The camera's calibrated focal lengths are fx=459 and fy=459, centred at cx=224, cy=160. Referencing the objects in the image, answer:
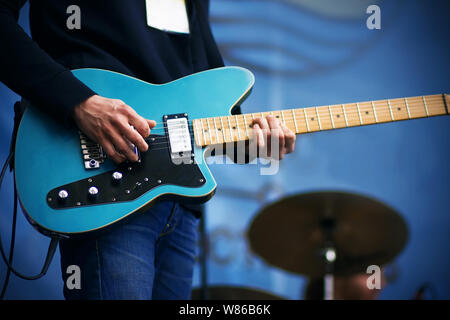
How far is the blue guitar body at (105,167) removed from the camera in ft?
3.84

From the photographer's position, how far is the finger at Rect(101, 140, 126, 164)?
1.20m

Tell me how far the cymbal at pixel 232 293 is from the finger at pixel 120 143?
2.96ft

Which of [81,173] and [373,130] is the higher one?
[373,130]

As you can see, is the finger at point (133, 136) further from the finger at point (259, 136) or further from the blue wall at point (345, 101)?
the blue wall at point (345, 101)

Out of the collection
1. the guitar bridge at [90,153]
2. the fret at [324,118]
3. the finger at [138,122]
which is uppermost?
the fret at [324,118]

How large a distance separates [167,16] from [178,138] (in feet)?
1.41

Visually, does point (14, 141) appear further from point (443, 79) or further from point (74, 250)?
point (443, 79)

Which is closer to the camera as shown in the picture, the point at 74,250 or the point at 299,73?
the point at 74,250

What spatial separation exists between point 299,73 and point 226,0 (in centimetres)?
62

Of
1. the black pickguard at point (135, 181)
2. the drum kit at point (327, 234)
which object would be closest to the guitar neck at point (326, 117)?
the black pickguard at point (135, 181)

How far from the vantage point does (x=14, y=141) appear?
1.25 metres
